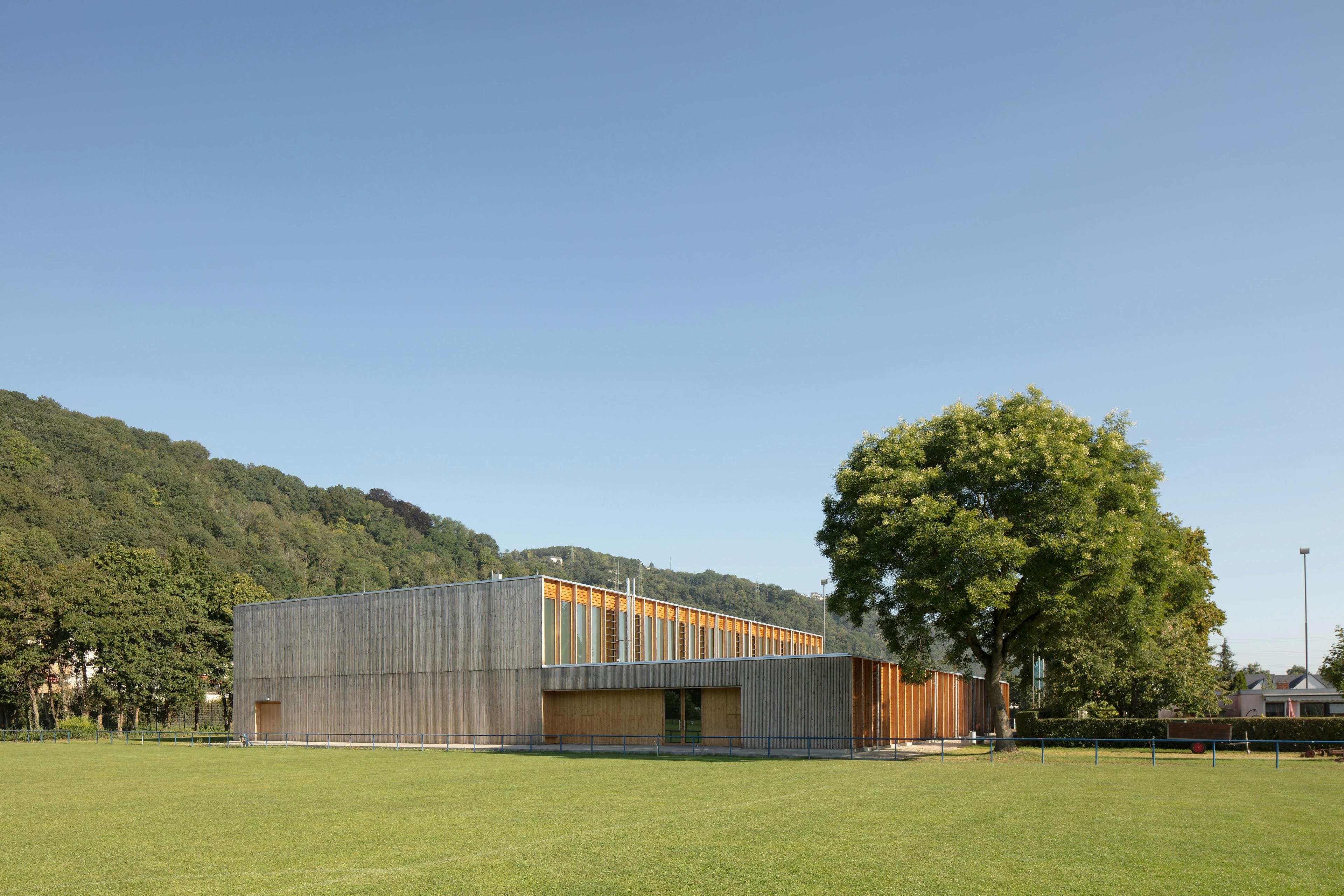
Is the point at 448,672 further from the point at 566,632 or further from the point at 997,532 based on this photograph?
the point at 997,532

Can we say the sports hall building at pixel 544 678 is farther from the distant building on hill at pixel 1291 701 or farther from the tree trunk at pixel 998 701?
the distant building on hill at pixel 1291 701

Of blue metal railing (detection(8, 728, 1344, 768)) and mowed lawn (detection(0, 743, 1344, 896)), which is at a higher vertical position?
mowed lawn (detection(0, 743, 1344, 896))

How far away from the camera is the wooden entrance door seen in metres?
57.7

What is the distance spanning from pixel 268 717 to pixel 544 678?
66.8ft

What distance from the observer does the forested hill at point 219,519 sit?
11069 centimetres

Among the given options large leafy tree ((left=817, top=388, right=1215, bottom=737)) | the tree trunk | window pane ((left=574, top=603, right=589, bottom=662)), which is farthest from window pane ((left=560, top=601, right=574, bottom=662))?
the tree trunk

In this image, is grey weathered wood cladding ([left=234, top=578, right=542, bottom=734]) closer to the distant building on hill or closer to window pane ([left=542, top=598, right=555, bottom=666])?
window pane ([left=542, top=598, right=555, bottom=666])

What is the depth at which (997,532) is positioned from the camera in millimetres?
33500

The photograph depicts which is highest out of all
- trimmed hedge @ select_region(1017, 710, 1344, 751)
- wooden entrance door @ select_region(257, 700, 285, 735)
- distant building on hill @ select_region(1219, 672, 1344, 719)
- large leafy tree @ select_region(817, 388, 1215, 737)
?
large leafy tree @ select_region(817, 388, 1215, 737)

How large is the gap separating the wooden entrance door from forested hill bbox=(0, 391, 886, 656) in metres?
23.6

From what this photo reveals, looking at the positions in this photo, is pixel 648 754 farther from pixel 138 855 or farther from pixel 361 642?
pixel 138 855

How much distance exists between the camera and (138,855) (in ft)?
48.6

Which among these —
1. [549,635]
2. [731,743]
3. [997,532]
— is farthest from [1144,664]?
[549,635]

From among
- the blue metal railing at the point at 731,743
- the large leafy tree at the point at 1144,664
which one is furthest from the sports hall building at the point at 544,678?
the large leafy tree at the point at 1144,664
